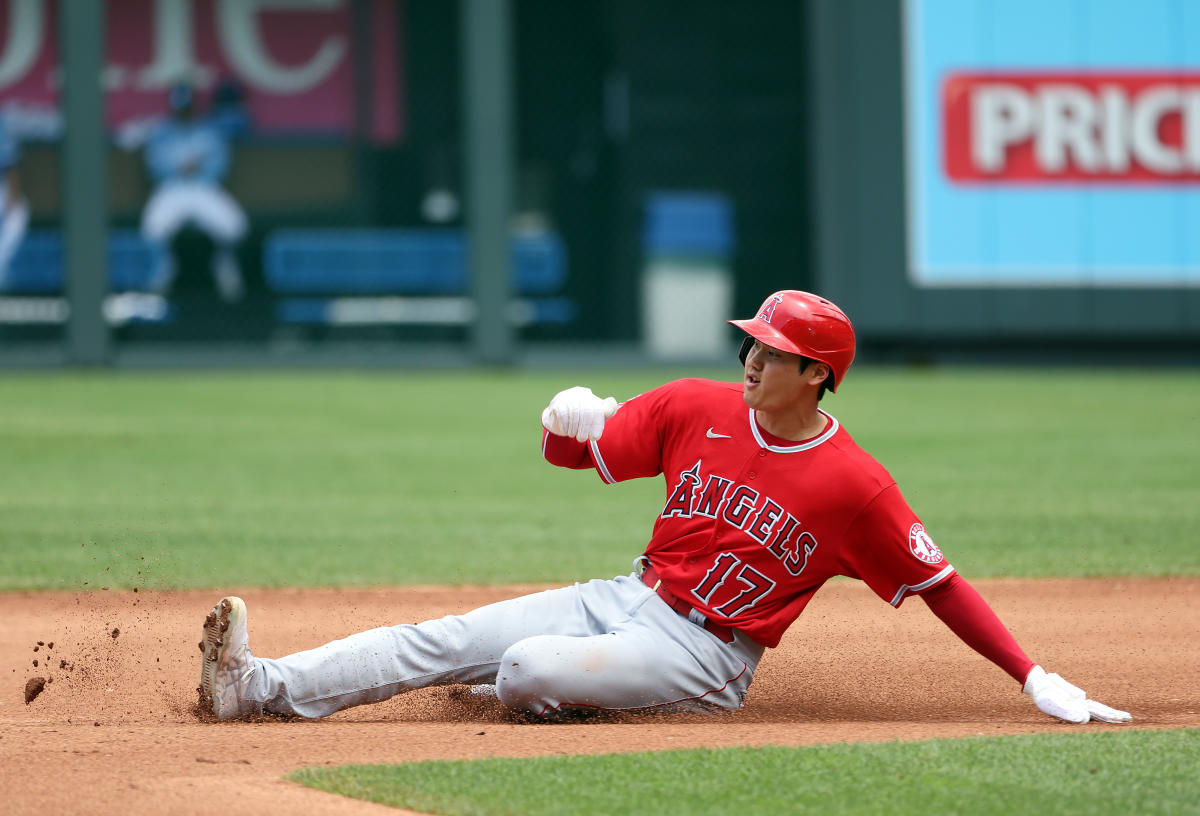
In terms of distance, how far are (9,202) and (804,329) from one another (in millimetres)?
14325

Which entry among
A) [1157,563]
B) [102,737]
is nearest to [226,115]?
[1157,563]

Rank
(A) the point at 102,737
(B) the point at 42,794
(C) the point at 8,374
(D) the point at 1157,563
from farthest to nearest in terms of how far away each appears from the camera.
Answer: (C) the point at 8,374, (D) the point at 1157,563, (A) the point at 102,737, (B) the point at 42,794

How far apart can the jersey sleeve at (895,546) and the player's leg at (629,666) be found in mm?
419

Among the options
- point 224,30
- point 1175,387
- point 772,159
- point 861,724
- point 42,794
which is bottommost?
point 1175,387

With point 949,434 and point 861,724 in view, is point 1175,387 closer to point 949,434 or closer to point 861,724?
point 949,434

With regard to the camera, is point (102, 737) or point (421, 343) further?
point (421, 343)

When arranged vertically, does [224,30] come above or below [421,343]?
above

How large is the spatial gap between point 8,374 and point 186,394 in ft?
9.63

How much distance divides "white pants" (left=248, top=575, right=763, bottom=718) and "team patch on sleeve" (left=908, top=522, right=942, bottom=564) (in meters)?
0.53

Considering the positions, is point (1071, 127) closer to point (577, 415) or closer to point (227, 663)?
point (577, 415)

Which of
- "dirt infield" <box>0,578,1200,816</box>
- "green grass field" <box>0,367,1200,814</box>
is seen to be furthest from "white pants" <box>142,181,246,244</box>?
"dirt infield" <box>0,578,1200,816</box>

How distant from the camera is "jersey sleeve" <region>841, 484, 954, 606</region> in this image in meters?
3.76

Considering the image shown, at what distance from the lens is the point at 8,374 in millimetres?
15164

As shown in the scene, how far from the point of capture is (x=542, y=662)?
382cm
